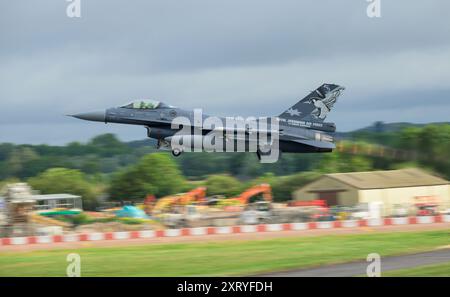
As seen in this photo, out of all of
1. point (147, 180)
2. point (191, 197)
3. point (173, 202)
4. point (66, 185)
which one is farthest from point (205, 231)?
point (66, 185)

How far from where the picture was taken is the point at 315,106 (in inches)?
1033

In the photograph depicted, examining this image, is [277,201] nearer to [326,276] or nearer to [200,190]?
[200,190]

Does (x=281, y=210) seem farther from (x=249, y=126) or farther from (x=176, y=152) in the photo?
(x=176, y=152)

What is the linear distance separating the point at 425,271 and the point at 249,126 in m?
9.01

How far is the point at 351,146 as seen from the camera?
37938 mm

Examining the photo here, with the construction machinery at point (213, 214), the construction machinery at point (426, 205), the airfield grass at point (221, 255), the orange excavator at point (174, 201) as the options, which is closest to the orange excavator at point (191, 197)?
the orange excavator at point (174, 201)

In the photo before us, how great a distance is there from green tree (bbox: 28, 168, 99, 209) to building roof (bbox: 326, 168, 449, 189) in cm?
3400

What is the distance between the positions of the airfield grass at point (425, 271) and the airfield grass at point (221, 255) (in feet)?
9.05

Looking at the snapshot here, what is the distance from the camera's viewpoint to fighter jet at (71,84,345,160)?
2592 centimetres

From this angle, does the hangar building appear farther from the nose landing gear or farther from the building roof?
the nose landing gear

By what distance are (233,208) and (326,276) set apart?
22.8 m

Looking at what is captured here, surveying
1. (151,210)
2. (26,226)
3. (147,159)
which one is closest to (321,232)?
(26,226)

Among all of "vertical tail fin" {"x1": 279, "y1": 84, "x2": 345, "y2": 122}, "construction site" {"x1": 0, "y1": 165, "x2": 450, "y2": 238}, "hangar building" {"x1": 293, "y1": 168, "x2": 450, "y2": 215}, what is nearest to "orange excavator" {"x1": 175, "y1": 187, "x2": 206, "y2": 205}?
"construction site" {"x1": 0, "y1": 165, "x2": 450, "y2": 238}
